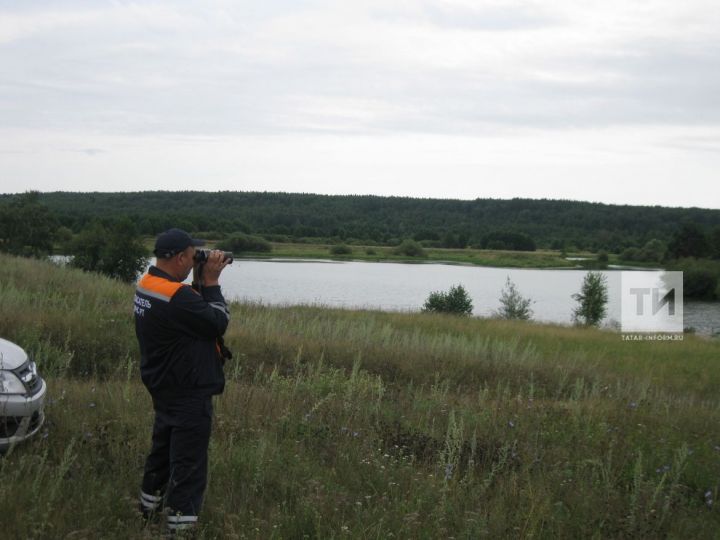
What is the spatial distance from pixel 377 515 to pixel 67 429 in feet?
9.04

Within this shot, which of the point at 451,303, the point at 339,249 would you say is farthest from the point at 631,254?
the point at 451,303

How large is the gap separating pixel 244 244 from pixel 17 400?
6889 centimetres

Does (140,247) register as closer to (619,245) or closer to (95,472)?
(95,472)

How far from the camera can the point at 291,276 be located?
61562mm

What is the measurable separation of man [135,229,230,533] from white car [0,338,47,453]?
1.27 metres

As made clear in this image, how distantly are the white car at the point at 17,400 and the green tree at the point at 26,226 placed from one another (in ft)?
188

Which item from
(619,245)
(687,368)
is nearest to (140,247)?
(687,368)

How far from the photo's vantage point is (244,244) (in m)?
73.3

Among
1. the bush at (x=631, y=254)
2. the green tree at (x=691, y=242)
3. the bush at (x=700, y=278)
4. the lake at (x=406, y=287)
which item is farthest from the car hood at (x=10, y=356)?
the bush at (x=631, y=254)

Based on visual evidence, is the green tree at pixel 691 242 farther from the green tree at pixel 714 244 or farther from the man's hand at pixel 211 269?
the man's hand at pixel 211 269

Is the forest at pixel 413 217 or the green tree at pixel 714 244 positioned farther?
the forest at pixel 413 217

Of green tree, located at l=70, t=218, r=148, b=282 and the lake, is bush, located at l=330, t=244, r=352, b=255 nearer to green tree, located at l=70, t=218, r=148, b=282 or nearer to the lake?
the lake

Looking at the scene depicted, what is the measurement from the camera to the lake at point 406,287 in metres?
45.4

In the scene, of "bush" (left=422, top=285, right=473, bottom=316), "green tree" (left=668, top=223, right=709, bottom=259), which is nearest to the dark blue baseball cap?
"bush" (left=422, top=285, right=473, bottom=316)
